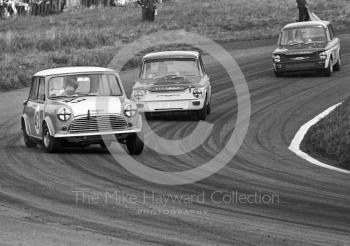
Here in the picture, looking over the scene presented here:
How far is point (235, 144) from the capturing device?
15.5 meters

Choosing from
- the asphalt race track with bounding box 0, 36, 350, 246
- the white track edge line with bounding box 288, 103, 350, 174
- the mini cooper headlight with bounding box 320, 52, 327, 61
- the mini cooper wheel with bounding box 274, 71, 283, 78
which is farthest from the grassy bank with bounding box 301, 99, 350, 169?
the mini cooper wheel with bounding box 274, 71, 283, 78

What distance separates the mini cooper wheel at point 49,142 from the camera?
13.6 m

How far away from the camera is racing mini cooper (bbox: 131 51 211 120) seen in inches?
739

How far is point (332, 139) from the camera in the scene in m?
14.4

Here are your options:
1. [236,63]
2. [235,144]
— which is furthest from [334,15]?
[235,144]

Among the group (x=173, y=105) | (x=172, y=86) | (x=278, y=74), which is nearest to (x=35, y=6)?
(x=278, y=74)

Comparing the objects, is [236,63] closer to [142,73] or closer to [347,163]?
[142,73]

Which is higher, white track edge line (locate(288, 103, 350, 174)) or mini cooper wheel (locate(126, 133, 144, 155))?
mini cooper wheel (locate(126, 133, 144, 155))

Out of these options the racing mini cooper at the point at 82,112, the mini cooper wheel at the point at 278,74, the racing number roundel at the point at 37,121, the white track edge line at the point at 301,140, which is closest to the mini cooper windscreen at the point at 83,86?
the racing mini cooper at the point at 82,112

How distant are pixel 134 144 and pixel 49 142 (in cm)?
137

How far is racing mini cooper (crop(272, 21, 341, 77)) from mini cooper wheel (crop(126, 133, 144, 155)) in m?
12.4

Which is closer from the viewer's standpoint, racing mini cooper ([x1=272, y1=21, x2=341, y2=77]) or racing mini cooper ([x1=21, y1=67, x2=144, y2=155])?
racing mini cooper ([x1=21, y1=67, x2=144, y2=155])

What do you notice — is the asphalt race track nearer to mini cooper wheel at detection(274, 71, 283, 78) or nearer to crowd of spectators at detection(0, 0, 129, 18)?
mini cooper wheel at detection(274, 71, 283, 78)

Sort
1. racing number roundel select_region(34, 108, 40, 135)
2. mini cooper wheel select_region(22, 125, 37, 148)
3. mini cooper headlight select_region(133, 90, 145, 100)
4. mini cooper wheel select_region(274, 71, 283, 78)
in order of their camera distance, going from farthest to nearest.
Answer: mini cooper wheel select_region(274, 71, 283, 78) → mini cooper headlight select_region(133, 90, 145, 100) → mini cooper wheel select_region(22, 125, 37, 148) → racing number roundel select_region(34, 108, 40, 135)
